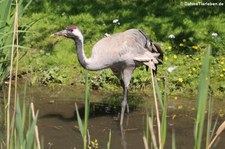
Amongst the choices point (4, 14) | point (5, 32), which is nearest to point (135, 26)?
point (5, 32)

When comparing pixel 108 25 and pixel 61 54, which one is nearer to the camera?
pixel 61 54

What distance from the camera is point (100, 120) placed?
20.0 feet

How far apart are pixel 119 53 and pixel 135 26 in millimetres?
2539

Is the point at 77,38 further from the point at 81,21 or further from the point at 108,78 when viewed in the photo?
the point at 81,21

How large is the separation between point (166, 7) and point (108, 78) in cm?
224

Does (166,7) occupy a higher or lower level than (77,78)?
higher

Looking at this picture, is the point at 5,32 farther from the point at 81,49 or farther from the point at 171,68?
the point at 171,68

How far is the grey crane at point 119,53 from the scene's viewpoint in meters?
5.70

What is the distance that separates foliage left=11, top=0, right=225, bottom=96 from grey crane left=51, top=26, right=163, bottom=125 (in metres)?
0.58

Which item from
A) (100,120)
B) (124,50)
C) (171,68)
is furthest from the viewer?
(171,68)

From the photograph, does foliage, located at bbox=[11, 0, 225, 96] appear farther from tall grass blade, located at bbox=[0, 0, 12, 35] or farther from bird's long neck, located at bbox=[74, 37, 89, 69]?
tall grass blade, located at bbox=[0, 0, 12, 35]

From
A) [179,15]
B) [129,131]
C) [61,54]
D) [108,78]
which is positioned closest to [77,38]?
[129,131]

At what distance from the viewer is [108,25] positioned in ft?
27.6

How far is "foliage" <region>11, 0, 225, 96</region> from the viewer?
23.2ft
